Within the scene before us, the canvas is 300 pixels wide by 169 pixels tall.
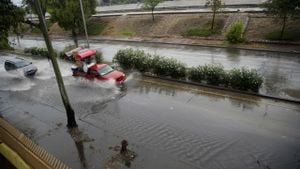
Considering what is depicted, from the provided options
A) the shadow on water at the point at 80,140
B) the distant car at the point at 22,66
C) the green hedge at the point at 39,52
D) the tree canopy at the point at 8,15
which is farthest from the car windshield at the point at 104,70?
the green hedge at the point at 39,52

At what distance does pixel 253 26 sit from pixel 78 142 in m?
23.4

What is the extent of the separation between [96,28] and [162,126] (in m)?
31.4

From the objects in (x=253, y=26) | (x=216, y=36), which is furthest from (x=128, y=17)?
(x=253, y=26)

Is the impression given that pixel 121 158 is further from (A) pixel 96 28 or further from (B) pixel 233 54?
(A) pixel 96 28

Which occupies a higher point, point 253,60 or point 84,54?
point 84,54

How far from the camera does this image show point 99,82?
1828cm

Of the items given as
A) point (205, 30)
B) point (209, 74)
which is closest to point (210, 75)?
point (209, 74)

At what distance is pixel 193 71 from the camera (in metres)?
17.1

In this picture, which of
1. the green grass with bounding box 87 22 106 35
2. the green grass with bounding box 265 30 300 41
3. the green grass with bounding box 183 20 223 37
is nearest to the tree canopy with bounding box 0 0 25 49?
the green grass with bounding box 183 20 223 37

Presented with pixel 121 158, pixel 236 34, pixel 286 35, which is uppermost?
pixel 236 34

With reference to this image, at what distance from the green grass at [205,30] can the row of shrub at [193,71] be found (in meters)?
11.1

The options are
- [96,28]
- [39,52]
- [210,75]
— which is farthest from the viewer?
[96,28]

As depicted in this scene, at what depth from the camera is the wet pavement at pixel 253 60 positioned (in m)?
15.9

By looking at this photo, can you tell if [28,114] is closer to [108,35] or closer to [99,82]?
[99,82]
